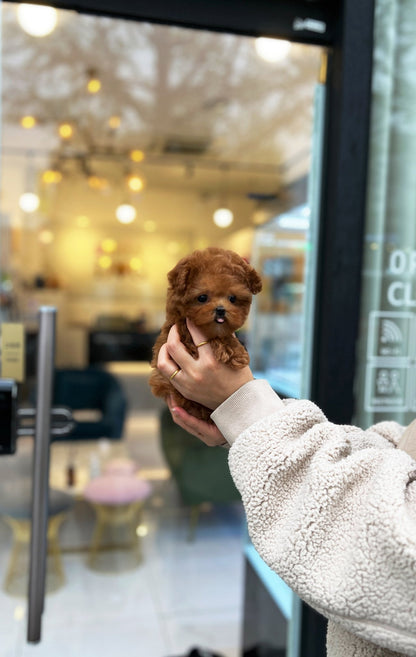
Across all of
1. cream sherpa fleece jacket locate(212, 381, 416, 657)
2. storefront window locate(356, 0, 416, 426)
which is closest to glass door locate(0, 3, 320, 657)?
cream sherpa fleece jacket locate(212, 381, 416, 657)

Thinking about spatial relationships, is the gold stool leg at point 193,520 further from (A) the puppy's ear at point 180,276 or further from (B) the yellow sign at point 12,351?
(A) the puppy's ear at point 180,276

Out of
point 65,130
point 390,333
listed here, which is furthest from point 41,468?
point 65,130

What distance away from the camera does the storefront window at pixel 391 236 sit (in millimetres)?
1331

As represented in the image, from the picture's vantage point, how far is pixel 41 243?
6.06 m

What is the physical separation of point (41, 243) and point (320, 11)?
17.2ft

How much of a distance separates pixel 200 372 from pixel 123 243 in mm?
5892

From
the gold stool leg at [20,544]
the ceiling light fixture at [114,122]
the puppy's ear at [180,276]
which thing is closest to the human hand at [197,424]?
the puppy's ear at [180,276]

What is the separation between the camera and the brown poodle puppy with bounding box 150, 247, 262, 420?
21.4 inches

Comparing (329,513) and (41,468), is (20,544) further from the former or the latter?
(329,513)

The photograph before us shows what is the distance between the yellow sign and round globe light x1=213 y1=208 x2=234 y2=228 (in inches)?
196

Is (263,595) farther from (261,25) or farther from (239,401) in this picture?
(261,25)

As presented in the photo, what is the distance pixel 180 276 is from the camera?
55 cm

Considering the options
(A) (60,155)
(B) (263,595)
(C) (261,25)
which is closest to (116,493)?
(B) (263,595)

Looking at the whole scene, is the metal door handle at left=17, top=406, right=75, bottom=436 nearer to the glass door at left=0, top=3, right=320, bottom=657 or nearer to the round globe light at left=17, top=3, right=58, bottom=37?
the glass door at left=0, top=3, right=320, bottom=657
